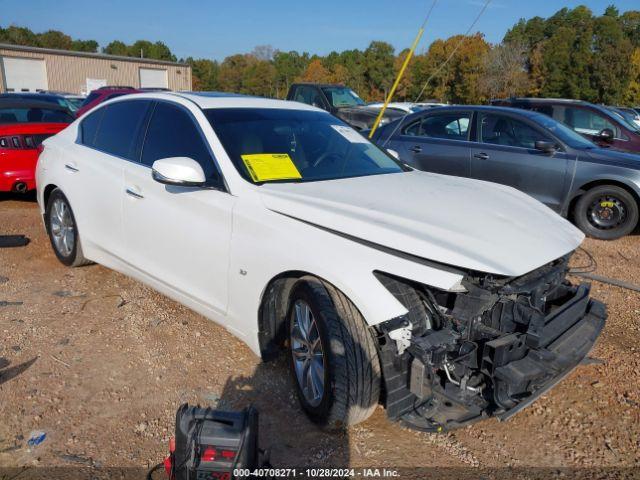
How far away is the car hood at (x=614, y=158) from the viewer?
6.56 m

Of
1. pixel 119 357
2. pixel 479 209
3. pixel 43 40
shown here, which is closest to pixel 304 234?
pixel 479 209

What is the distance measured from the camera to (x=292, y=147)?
368cm

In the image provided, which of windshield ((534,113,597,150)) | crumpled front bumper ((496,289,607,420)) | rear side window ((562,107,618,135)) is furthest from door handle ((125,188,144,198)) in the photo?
rear side window ((562,107,618,135))

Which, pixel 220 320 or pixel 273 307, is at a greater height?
pixel 273 307

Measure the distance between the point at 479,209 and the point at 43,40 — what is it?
3465 inches

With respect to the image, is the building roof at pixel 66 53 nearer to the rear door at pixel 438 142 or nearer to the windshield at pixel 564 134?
the rear door at pixel 438 142

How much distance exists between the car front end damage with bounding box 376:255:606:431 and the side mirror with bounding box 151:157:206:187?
1.28 meters

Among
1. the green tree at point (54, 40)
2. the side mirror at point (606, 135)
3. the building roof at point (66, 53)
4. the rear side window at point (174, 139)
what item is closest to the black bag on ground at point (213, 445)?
the rear side window at point (174, 139)

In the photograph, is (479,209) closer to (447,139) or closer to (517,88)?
(447,139)

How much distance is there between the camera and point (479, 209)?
3076 millimetres

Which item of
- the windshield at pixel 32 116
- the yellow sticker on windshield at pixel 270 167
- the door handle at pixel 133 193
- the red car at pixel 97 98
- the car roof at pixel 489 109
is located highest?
the car roof at pixel 489 109

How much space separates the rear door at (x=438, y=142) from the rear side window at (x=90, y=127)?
436cm

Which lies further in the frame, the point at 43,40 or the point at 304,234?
the point at 43,40

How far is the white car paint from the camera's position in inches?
99.7
